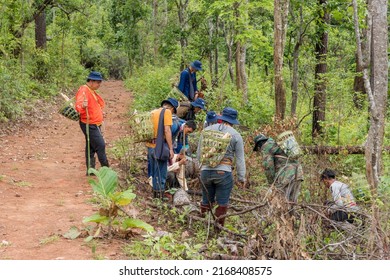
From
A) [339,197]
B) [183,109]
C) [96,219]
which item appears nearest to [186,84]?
[183,109]

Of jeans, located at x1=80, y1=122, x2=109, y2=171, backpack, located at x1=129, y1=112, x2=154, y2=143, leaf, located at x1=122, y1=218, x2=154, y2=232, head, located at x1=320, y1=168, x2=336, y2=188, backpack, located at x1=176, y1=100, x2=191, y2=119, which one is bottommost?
leaf, located at x1=122, y1=218, x2=154, y2=232

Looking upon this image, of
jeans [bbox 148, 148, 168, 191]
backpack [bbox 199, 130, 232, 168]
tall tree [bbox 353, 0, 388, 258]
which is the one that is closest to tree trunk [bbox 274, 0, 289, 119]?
tall tree [bbox 353, 0, 388, 258]

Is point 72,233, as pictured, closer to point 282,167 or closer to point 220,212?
point 220,212

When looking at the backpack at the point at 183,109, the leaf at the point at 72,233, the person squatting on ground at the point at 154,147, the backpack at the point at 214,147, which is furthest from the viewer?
the backpack at the point at 183,109

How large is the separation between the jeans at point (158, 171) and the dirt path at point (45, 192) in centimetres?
118

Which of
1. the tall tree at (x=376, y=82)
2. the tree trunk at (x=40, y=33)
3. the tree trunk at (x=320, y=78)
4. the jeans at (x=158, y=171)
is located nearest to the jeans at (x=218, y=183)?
the jeans at (x=158, y=171)

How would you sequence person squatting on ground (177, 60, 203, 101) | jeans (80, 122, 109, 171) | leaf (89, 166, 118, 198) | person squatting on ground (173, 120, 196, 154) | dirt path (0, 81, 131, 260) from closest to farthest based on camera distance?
dirt path (0, 81, 131, 260) < leaf (89, 166, 118, 198) < person squatting on ground (173, 120, 196, 154) < jeans (80, 122, 109, 171) < person squatting on ground (177, 60, 203, 101)

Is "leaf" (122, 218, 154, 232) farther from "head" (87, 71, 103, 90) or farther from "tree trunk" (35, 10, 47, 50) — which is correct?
"tree trunk" (35, 10, 47, 50)

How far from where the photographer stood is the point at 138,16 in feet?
96.3

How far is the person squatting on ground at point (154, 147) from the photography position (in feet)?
26.8

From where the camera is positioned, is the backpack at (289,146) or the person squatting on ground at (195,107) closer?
the backpack at (289,146)

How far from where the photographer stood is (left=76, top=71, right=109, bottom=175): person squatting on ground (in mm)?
8945

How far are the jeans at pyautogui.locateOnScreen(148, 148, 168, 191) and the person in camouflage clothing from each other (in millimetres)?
1728

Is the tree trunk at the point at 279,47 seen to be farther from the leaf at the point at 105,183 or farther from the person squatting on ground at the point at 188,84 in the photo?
the leaf at the point at 105,183
